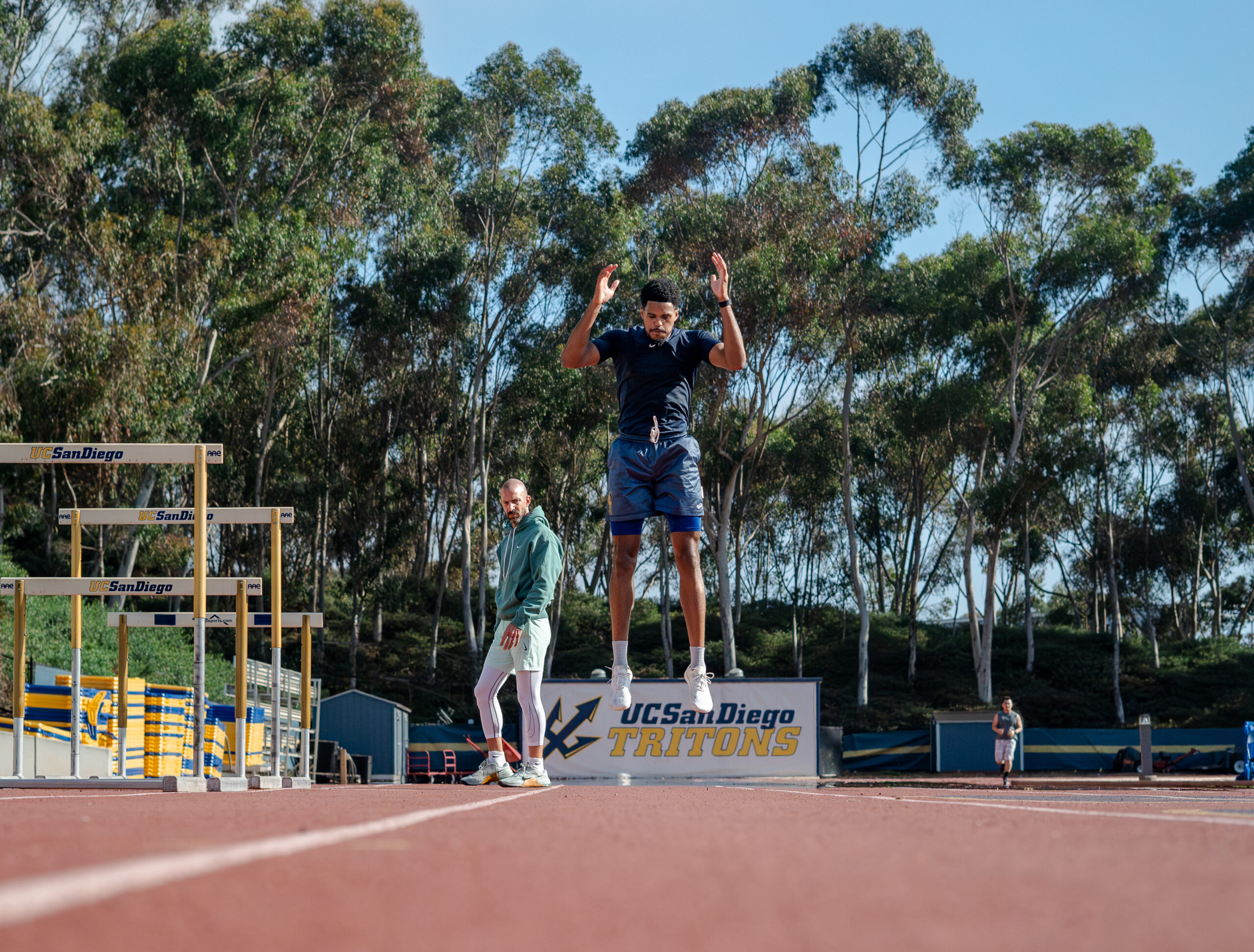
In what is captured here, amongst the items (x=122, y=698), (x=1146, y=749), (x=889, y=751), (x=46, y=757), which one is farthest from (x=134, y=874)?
(x=889, y=751)

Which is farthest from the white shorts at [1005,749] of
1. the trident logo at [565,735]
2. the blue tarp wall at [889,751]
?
the blue tarp wall at [889,751]

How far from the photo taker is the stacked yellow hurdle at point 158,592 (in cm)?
801

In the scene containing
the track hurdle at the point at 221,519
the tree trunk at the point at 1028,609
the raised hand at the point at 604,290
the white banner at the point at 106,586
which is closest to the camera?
the raised hand at the point at 604,290

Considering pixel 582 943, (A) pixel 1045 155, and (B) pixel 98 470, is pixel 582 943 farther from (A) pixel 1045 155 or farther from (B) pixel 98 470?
(A) pixel 1045 155

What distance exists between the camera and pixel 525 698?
742 centimetres

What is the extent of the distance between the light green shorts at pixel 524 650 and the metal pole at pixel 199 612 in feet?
6.15

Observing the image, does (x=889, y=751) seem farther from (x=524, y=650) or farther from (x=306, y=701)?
(x=524, y=650)

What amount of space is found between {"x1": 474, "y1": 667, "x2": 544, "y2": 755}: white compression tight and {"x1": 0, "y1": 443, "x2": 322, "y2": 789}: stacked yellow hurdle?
1.73 meters

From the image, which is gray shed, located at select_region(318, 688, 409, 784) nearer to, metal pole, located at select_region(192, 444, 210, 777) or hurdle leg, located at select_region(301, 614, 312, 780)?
hurdle leg, located at select_region(301, 614, 312, 780)

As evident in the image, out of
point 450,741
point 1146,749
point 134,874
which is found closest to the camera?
point 134,874

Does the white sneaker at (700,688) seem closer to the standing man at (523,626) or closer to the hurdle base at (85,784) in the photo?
the standing man at (523,626)

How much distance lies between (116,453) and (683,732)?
34.8 ft

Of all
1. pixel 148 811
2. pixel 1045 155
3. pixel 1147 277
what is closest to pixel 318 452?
pixel 1045 155

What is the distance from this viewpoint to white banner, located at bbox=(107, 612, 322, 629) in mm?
10719
